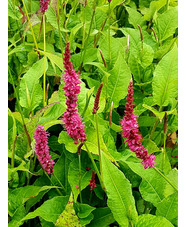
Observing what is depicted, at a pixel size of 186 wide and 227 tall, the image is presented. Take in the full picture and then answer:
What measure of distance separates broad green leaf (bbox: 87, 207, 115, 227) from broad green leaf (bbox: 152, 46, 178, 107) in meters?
0.40

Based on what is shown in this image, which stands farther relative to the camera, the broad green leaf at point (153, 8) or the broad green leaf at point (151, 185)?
the broad green leaf at point (153, 8)

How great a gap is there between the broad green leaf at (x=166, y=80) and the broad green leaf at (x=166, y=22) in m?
0.36

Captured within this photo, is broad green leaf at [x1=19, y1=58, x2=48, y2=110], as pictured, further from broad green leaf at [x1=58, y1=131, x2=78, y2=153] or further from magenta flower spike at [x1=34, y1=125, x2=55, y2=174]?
magenta flower spike at [x1=34, y1=125, x2=55, y2=174]

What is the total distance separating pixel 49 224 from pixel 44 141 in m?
0.30

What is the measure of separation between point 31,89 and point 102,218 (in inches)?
19.9

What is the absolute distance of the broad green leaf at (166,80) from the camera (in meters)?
1.10

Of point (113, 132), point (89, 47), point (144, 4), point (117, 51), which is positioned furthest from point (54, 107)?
point (144, 4)

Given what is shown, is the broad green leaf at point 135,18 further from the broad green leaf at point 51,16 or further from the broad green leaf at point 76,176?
the broad green leaf at point 76,176

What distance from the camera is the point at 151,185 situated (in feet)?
3.21

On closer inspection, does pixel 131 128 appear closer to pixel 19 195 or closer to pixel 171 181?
pixel 171 181

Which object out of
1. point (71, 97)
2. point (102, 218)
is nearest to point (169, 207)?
point (102, 218)

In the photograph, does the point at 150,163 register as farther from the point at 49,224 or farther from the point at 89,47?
the point at 89,47

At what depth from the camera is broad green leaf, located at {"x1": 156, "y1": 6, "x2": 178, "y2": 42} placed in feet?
4.74

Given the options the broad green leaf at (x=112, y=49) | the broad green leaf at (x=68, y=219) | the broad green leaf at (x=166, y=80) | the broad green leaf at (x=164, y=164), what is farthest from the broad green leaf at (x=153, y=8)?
the broad green leaf at (x=68, y=219)
